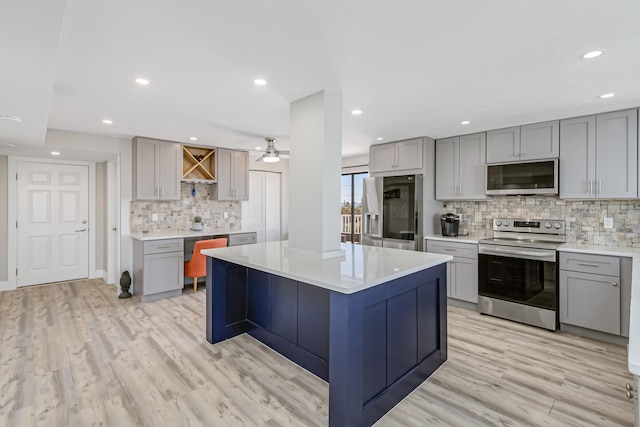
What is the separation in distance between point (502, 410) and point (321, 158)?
218 cm

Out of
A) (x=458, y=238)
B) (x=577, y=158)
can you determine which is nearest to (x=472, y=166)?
(x=458, y=238)

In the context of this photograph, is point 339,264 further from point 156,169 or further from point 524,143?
point 156,169

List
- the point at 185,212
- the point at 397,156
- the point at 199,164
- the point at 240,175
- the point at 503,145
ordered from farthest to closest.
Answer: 1. the point at 240,175
2. the point at 185,212
3. the point at 199,164
4. the point at 397,156
5. the point at 503,145

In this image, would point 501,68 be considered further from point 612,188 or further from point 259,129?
point 259,129

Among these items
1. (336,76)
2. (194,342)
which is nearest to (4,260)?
(194,342)

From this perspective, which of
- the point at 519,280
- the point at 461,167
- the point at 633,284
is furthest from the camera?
the point at 461,167

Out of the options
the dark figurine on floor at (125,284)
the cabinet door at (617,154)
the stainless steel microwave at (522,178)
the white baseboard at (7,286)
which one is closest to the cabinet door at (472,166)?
the stainless steel microwave at (522,178)

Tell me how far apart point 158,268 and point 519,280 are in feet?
14.8

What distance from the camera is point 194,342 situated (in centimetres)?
302

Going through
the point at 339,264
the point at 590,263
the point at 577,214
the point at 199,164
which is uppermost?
the point at 199,164

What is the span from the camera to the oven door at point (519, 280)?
333 cm

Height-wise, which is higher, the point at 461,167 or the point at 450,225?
the point at 461,167

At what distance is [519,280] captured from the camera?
353 cm

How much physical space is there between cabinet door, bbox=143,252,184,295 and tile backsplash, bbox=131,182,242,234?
2.53 ft
